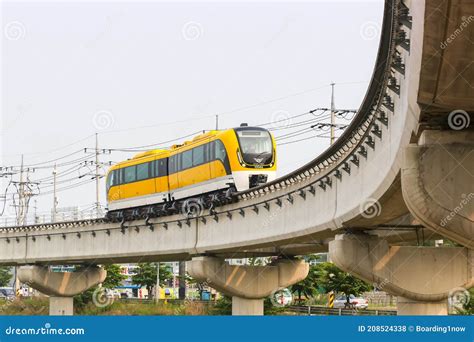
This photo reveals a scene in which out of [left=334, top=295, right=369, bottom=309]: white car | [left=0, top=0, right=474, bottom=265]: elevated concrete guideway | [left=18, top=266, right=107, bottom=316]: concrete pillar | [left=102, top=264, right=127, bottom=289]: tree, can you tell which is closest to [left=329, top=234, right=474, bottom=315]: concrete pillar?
[left=0, top=0, right=474, bottom=265]: elevated concrete guideway

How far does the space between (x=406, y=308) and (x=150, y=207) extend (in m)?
20.2

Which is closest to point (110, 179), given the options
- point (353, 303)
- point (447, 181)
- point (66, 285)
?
point (66, 285)

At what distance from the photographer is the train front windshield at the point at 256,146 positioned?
42062 mm

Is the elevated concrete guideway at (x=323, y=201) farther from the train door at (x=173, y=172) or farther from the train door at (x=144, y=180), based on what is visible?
the train door at (x=144, y=180)

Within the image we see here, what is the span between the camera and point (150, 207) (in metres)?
48.6

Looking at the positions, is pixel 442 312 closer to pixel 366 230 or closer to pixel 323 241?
pixel 366 230

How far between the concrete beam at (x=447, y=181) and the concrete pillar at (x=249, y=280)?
30397 millimetres

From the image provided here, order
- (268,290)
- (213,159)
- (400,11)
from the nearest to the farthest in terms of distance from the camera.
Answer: (400,11) < (213,159) < (268,290)

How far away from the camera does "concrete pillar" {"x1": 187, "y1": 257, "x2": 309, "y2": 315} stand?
4759cm

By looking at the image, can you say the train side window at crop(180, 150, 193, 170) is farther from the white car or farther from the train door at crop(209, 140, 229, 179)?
the white car

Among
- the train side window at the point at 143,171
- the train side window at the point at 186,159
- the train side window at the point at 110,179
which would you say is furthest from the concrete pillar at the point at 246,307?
the train side window at the point at 110,179

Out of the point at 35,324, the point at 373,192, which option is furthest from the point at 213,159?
the point at 35,324

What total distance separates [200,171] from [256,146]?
9.64 feet

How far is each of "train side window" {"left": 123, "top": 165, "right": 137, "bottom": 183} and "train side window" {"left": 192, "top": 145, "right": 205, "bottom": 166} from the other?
288 inches
